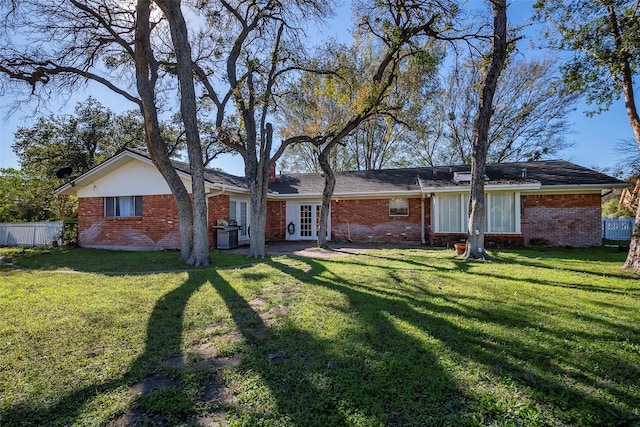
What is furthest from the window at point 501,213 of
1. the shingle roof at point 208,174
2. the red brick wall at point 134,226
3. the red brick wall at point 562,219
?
the red brick wall at point 134,226

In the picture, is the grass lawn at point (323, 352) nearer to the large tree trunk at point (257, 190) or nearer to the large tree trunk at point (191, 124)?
the large tree trunk at point (191, 124)

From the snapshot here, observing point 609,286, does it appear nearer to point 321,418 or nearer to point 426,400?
point 426,400

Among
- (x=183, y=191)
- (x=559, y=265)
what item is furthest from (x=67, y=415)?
(x=559, y=265)

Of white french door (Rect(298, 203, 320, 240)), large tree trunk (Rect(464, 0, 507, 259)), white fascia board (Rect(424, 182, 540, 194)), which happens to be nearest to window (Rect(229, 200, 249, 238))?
white french door (Rect(298, 203, 320, 240))

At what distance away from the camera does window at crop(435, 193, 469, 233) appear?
12.4 metres

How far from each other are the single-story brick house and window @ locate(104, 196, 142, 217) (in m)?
0.04

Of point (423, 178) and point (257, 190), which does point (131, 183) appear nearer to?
point (257, 190)

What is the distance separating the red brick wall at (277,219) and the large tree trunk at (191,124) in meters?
7.32

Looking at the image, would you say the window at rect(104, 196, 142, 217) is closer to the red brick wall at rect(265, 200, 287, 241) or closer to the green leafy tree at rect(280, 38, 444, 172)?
the red brick wall at rect(265, 200, 287, 241)

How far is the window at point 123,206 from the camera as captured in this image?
41.0ft

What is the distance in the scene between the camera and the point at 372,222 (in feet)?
47.8

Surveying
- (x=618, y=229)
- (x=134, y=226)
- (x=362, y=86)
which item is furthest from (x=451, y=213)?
(x=134, y=226)

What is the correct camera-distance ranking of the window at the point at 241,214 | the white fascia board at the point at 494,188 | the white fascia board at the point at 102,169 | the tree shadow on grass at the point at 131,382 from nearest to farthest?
the tree shadow on grass at the point at 131,382 → the white fascia board at the point at 494,188 → the white fascia board at the point at 102,169 → the window at the point at 241,214

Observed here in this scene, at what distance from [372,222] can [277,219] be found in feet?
16.0
